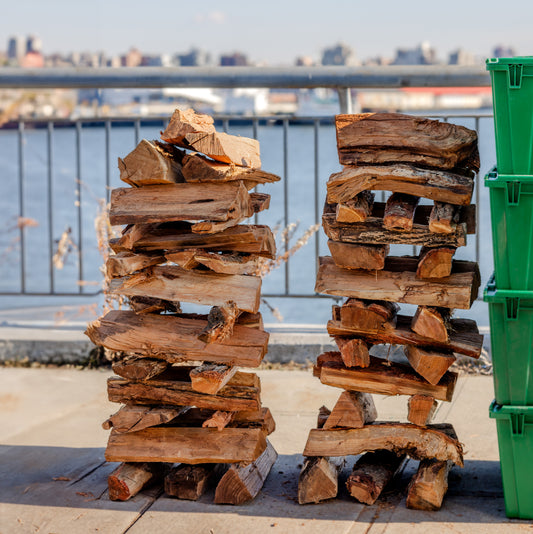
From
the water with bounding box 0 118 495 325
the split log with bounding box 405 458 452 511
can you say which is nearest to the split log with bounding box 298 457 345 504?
the split log with bounding box 405 458 452 511

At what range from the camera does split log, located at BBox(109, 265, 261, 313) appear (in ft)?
8.76

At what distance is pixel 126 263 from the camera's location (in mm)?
2658

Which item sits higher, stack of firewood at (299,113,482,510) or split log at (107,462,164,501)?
stack of firewood at (299,113,482,510)

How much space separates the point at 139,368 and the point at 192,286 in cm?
37

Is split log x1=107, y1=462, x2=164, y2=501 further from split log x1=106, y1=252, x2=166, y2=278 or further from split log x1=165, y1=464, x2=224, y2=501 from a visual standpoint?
split log x1=106, y1=252, x2=166, y2=278

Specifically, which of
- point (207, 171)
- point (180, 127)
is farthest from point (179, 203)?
point (180, 127)

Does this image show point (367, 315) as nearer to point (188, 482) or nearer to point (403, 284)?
point (403, 284)

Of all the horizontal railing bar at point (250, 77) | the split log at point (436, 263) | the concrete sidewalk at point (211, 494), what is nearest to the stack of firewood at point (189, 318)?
the concrete sidewalk at point (211, 494)

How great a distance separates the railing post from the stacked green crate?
1.83 metres

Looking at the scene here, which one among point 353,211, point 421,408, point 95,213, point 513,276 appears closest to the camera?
point 513,276

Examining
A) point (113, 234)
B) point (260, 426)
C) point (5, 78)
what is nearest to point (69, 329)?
point (113, 234)

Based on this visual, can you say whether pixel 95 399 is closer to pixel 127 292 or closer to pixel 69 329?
pixel 69 329

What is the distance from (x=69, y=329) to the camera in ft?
15.5

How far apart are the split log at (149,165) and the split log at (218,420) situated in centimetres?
86
